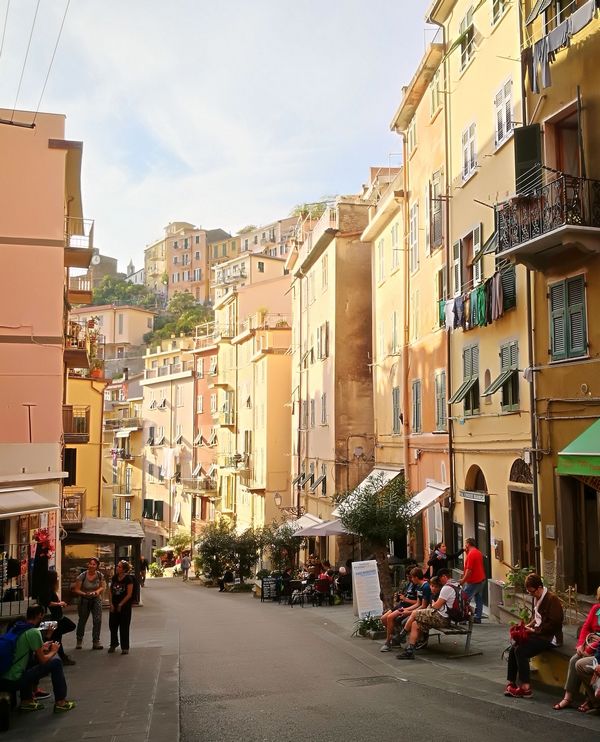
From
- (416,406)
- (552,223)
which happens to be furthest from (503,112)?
(416,406)

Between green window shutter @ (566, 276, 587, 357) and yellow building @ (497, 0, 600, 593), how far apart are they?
0.06ft

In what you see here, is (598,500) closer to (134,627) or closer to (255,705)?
(255,705)

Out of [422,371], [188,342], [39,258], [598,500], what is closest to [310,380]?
[422,371]

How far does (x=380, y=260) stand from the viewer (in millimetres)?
32219

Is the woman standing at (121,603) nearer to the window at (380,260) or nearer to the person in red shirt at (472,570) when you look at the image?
the person in red shirt at (472,570)

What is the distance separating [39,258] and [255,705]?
1652 centimetres

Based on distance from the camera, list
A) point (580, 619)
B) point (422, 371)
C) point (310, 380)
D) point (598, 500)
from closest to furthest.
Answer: point (580, 619), point (598, 500), point (422, 371), point (310, 380)

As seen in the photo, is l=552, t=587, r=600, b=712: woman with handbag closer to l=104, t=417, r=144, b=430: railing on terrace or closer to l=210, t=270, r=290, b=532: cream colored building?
l=210, t=270, r=290, b=532: cream colored building

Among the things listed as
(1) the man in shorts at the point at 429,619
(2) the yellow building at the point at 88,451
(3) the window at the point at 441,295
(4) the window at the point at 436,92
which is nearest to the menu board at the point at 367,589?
(1) the man in shorts at the point at 429,619

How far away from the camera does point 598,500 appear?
15172 mm

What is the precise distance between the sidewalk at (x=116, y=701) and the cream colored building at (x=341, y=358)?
18797 mm

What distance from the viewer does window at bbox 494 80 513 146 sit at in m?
18.2

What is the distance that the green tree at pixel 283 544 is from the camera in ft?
116

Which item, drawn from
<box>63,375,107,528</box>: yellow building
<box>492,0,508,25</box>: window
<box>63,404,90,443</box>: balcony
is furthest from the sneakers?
<box>63,375,107,528</box>: yellow building
